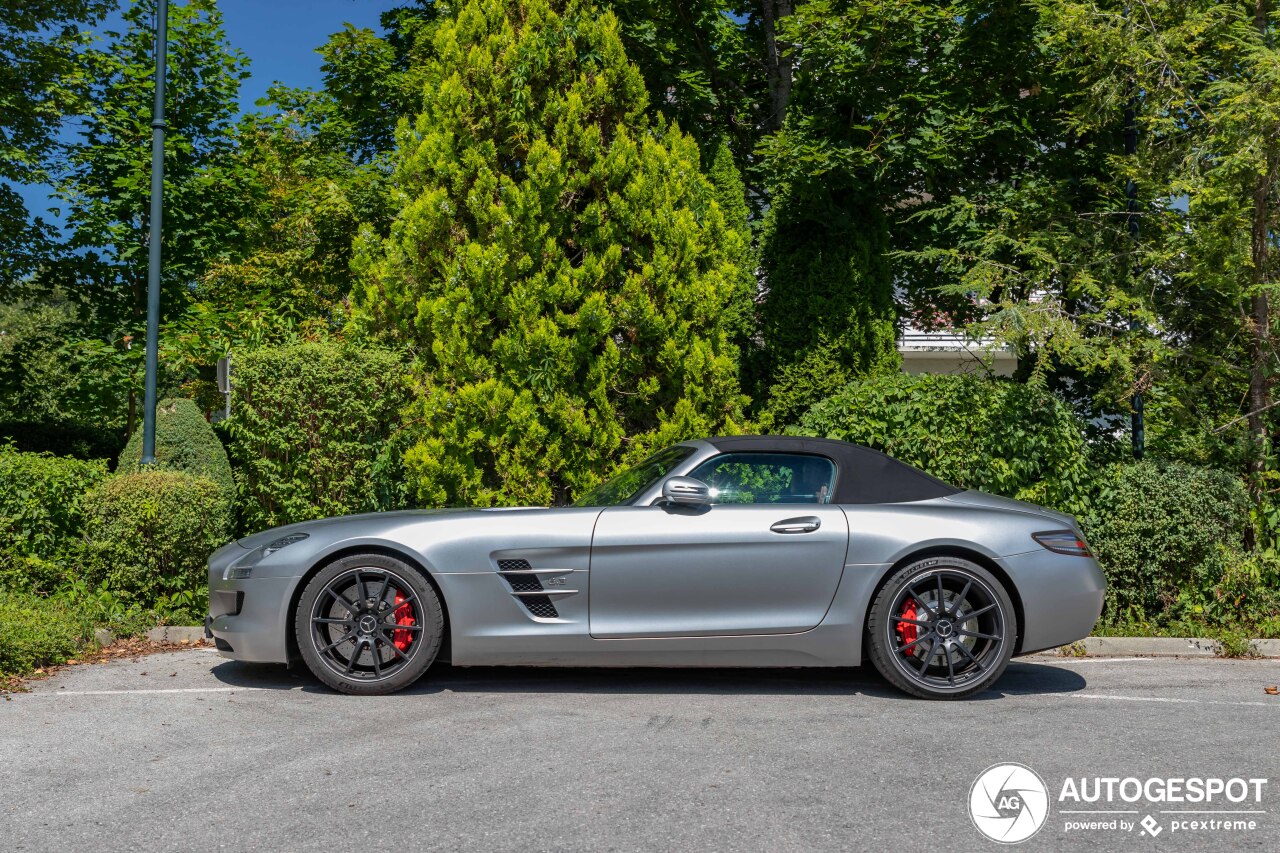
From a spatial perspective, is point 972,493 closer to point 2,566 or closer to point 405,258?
point 405,258

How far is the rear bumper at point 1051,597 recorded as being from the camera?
5.62m

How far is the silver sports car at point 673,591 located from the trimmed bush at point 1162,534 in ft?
8.79

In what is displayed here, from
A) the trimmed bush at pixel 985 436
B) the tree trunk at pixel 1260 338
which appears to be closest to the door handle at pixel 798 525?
the trimmed bush at pixel 985 436

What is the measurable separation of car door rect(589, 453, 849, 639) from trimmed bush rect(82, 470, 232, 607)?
3.99 m

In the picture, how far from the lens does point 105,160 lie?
16391 mm

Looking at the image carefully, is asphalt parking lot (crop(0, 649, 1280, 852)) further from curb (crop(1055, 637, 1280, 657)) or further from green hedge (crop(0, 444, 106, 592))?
green hedge (crop(0, 444, 106, 592))

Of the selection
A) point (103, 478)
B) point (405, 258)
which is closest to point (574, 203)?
point (405, 258)

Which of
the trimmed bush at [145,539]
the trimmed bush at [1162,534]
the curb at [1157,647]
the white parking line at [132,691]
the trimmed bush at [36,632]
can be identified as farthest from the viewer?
the trimmed bush at [1162,534]

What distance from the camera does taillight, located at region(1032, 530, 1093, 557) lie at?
5.71 metres

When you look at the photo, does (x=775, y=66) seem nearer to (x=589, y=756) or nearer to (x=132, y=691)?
(x=132, y=691)

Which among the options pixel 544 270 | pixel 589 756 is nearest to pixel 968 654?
pixel 589 756

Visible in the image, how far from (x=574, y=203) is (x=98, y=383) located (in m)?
11.4

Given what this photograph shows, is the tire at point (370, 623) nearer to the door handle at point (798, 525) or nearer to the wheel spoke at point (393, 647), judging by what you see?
the wheel spoke at point (393, 647)

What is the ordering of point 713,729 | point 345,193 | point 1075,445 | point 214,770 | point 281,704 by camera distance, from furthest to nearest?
point 345,193 < point 1075,445 < point 281,704 < point 713,729 < point 214,770
